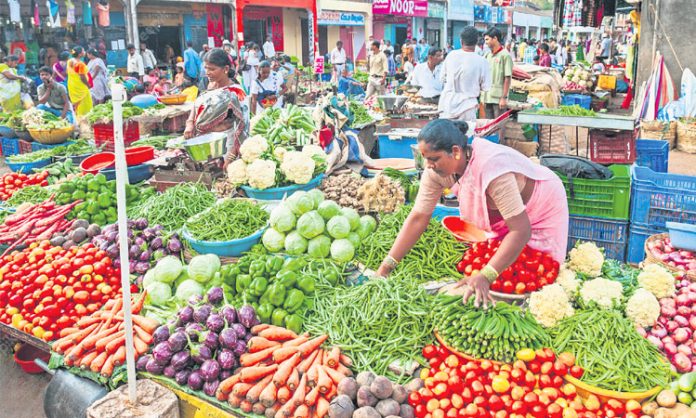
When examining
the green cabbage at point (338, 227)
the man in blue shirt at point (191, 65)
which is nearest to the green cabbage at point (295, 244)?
the green cabbage at point (338, 227)

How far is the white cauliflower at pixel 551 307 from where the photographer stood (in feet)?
9.43

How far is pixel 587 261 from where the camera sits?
3.33 m

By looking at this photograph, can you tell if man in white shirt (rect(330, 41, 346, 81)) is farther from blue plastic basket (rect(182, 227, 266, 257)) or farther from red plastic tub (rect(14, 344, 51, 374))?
red plastic tub (rect(14, 344, 51, 374))

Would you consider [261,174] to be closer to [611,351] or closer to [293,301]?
[293,301]

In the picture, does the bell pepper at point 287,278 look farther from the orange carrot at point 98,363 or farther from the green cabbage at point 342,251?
the orange carrot at point 98,363

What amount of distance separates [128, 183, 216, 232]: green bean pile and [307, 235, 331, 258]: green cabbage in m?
1.34

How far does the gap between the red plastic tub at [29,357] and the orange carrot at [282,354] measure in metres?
2.34

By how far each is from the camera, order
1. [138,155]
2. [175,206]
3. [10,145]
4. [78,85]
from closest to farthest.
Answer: [175,206]
[138,155]
[10,145]
[78,85]

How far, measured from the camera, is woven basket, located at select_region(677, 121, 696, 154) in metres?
9.60

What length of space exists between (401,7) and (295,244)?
96.9ft

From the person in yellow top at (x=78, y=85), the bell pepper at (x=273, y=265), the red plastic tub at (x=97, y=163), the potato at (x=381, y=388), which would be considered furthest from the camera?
the person in yellow top at (x=78, y=85)

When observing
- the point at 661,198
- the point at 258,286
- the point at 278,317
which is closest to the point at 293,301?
the point at 278,317

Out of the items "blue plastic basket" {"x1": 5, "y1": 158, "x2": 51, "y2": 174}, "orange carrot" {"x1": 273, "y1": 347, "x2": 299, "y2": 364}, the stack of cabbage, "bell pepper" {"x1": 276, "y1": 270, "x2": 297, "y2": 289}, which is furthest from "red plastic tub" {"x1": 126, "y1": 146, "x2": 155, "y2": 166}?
"orange carrot" {"x1": 273, "y1": 347, "x2": 299, "y2": 364}

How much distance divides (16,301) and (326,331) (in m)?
2.51
